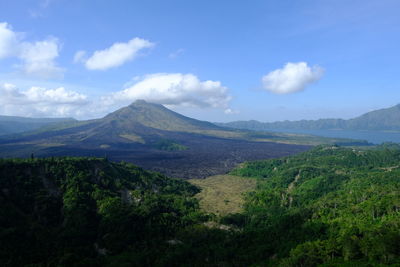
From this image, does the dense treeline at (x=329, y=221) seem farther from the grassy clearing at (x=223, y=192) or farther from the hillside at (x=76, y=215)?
the hillside at (x=76, y=215)

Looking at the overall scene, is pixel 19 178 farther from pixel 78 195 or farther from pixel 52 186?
pixel 78 195

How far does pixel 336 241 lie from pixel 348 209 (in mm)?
18349

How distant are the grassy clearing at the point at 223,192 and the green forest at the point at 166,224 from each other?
5909 mm

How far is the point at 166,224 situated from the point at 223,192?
4679 cm

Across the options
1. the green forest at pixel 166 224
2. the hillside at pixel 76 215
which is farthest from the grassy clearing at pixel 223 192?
the hillside at pixel 76 215

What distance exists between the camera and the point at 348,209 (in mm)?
62656

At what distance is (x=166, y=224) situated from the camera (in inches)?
2468

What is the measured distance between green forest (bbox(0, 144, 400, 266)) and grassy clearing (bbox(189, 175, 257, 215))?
591cm

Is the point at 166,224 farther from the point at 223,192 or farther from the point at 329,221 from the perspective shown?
the point at 223,192

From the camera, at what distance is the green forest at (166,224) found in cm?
4566

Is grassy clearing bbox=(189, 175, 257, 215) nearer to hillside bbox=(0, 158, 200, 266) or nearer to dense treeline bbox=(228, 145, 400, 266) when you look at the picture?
dense treeline bbox=(228, 145, 400, 266)

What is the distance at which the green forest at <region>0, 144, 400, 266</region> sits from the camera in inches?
1797

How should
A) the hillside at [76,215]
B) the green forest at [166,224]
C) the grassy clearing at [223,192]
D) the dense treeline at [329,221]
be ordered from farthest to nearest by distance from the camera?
1. the grassy clearing at [223,192]
2. the hillside at [76,215]
3. the green forest at [166,224]
4. the dense treeline at [329,221]

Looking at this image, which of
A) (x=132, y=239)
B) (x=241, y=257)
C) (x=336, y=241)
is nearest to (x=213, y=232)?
(x=241, y=257)
